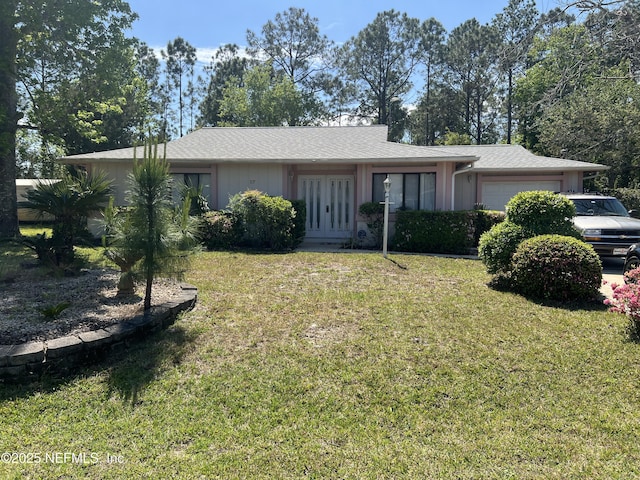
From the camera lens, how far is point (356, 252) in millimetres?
10586

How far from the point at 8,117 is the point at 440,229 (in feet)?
41.3

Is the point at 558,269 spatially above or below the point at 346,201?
below

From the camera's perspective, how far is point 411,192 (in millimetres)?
12227

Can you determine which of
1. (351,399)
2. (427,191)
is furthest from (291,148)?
(351,399)

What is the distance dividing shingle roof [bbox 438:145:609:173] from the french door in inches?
138

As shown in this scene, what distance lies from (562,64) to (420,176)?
15.2ft

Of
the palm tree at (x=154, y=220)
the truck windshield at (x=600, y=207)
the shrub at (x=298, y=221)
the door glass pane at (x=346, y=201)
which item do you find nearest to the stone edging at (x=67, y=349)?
the palm tree at (x=154, y=220)

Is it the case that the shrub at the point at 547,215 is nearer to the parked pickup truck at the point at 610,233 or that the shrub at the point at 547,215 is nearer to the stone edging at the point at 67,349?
the parked pickup truck at the point at 610,233

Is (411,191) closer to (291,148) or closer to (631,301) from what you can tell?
(291,148)

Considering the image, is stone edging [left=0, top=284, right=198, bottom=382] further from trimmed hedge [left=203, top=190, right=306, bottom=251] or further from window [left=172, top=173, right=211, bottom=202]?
window [left=172, top=173, right=211, bottom=202]

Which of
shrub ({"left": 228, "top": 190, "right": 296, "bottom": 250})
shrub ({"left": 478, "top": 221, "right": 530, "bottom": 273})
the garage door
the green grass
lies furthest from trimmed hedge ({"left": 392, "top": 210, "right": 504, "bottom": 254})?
the green grass

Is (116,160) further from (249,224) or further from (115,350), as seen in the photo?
(115,350)

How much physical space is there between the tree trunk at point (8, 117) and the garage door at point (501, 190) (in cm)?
1546

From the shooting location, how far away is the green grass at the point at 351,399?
8.68ft
